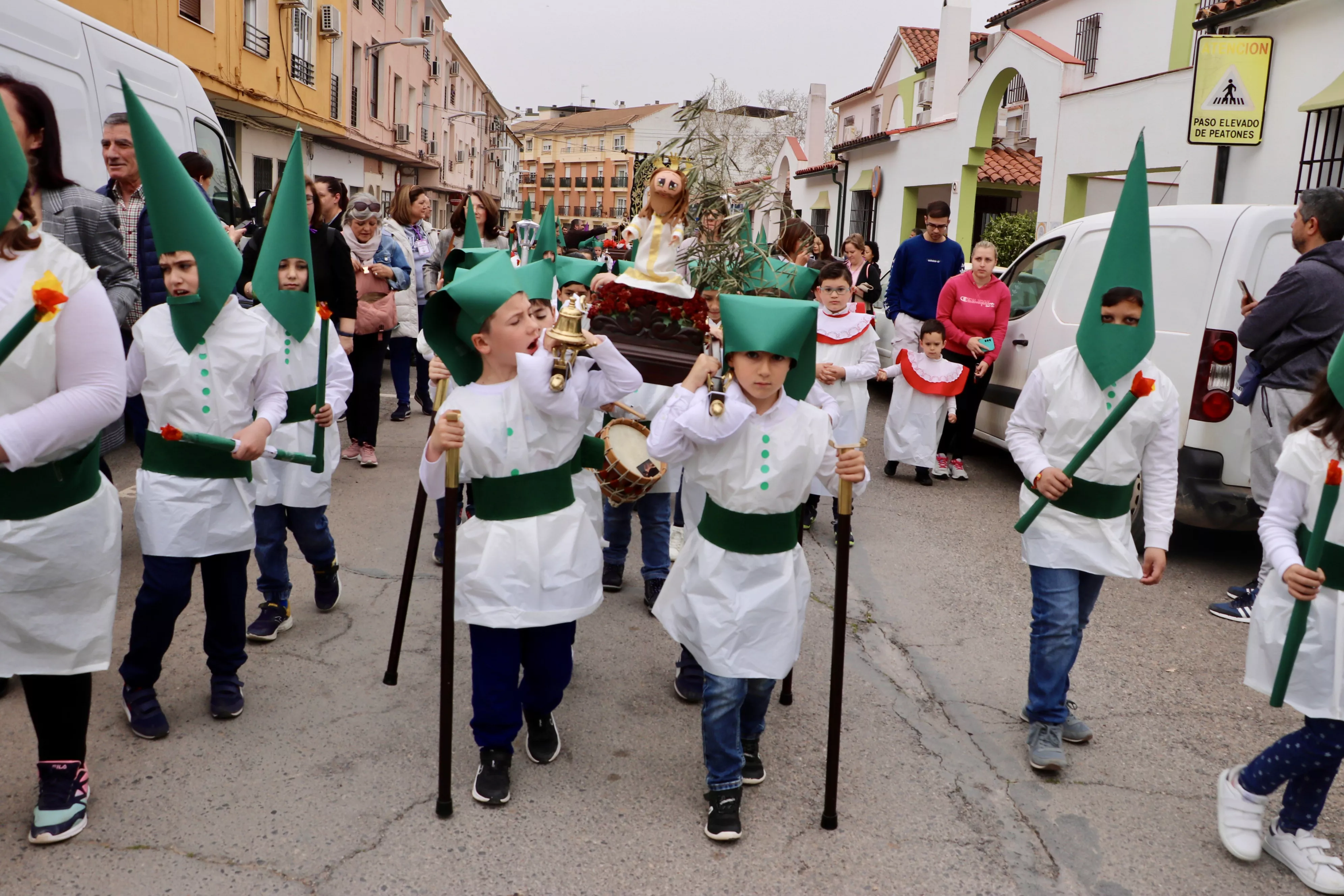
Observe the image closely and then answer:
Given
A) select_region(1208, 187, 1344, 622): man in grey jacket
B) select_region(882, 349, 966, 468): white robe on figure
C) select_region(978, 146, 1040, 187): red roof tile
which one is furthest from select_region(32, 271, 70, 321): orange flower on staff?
select_region(978, 146, 1040, 187): red roof tile

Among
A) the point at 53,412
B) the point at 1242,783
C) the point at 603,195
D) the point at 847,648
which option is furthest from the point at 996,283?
the point at 603,195

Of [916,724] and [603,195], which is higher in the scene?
[603,195]

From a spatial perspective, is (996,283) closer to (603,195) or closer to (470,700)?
(470,700)

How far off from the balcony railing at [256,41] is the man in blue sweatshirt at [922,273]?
1619 cm

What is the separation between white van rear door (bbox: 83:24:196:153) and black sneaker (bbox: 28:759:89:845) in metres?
4.42

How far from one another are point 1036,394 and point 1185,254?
2.84 metres

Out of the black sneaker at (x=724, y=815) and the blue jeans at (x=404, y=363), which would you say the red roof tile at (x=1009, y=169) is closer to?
the blue jeans at (x=404, y=363)

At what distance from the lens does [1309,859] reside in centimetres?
316

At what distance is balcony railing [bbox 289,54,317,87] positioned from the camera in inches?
936

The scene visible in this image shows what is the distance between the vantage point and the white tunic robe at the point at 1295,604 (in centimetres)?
302

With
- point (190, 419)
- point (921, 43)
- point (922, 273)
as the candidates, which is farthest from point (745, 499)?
point (921, 43)

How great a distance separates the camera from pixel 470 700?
13.5 ft

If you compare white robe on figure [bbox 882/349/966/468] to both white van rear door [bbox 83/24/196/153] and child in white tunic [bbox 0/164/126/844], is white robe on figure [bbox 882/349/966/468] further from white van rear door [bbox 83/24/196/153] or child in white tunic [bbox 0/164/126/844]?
child in white tunic [bbox 0/164/126/844]

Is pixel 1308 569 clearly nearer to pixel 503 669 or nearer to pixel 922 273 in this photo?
pixel 503 669
